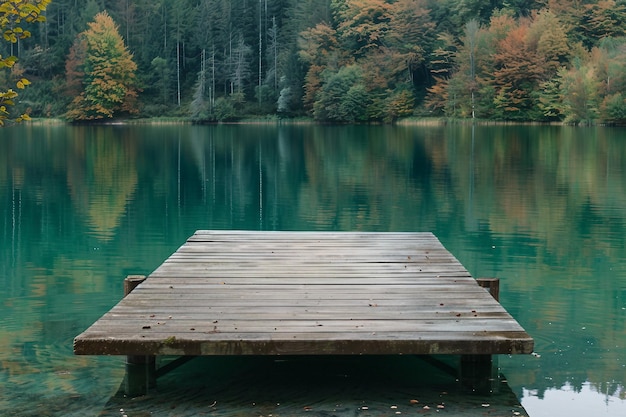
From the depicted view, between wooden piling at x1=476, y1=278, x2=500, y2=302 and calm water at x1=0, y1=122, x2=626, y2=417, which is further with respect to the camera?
wooden piling at x1=476, y1=278, x2=500, y2=302

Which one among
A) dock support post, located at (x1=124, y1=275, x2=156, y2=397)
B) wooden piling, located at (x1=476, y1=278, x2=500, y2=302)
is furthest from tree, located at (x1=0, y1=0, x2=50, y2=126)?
wooden piling, located at (x1=476, y1=278, x2=500, y2=302)

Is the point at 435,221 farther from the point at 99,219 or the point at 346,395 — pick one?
the point at 346,395

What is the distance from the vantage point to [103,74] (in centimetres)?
7625

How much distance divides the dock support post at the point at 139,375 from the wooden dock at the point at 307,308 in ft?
0.71

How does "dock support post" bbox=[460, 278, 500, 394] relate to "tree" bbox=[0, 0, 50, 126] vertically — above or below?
below

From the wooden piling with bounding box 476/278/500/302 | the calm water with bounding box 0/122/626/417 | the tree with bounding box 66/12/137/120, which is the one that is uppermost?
the tree with bounding box 66/12/137/120

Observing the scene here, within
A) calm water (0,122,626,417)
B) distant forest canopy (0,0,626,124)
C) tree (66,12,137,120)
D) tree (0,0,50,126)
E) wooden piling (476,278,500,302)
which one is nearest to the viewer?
tree (0,0,50,126)

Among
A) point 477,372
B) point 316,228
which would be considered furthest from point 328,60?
point 477,372

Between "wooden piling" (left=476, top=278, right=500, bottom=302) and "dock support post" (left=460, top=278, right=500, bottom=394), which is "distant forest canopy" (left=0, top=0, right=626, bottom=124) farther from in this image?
"dock support post" (left=460, top=278, right=500, bottom=394)

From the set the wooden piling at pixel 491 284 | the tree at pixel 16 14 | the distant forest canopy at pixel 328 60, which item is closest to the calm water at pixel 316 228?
the wooden piling at pixel 491 284

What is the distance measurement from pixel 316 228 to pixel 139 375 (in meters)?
8.71

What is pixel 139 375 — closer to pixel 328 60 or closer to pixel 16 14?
pixel 16 14

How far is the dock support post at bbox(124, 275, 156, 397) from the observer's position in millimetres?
5355

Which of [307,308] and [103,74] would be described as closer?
[307,308]
